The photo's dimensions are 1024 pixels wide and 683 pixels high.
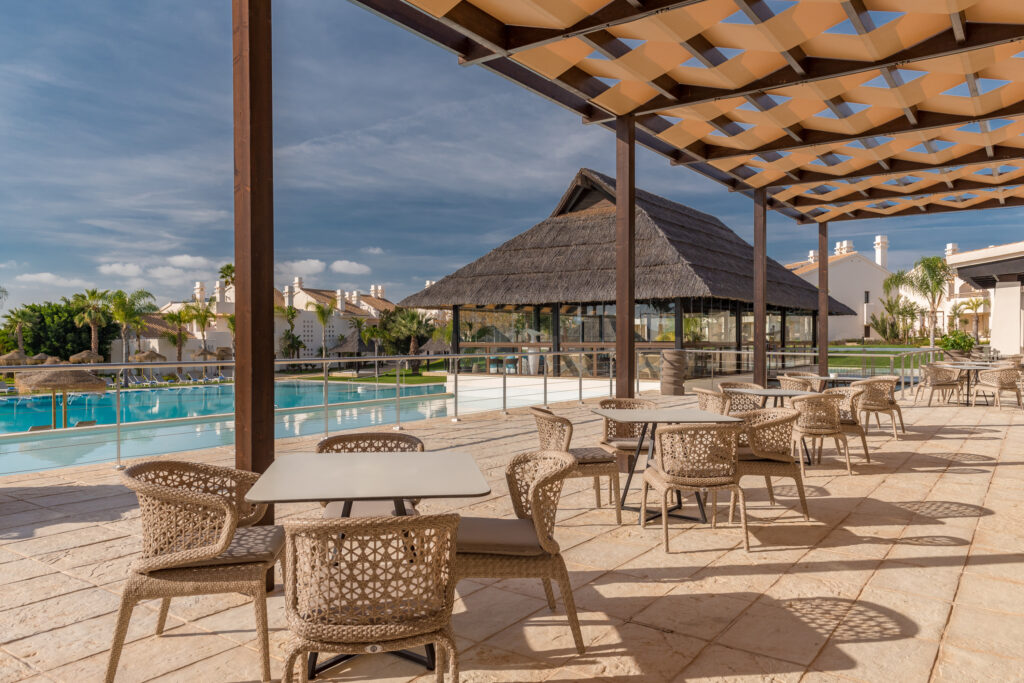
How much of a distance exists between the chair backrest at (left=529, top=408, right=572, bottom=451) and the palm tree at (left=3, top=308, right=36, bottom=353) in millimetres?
41065

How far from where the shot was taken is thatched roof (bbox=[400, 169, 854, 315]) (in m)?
15.2

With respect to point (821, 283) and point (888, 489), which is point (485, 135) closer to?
point (821, 283)

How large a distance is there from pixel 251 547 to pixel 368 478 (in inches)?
18.6

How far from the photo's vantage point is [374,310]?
52531 millimetres

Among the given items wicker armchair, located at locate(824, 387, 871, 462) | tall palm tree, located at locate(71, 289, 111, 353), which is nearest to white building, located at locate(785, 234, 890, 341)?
wicker armchair, located at locate(824, 387, 871, 462)

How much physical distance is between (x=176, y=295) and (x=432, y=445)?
47898 mm

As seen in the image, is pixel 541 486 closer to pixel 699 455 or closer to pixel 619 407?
pixel 699 455

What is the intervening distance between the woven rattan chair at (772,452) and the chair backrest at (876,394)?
2.89 metres

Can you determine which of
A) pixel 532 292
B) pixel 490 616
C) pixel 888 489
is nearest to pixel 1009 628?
pixel 490 616

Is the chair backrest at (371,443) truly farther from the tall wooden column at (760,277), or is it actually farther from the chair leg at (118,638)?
A: the tall wooden column at (760,277)

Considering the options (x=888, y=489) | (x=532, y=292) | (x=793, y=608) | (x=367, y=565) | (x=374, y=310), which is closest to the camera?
(x=367, y=565)

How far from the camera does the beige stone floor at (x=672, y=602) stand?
2195mm

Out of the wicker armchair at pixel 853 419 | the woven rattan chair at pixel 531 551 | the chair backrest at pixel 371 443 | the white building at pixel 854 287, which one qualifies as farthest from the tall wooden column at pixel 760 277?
the white building at pixel 854 287

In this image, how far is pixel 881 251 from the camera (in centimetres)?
4938
